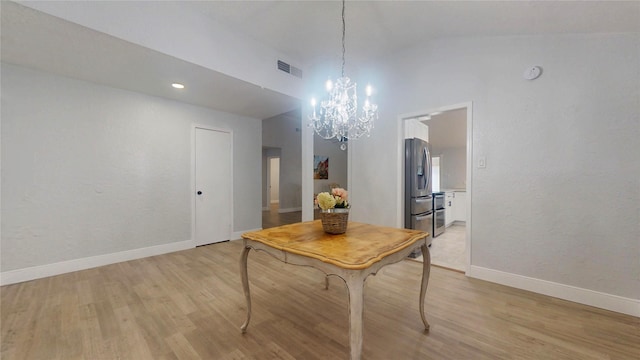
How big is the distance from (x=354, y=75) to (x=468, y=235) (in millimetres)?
3030

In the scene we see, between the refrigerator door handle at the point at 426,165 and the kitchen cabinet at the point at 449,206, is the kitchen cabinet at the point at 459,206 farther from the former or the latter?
the refrigerator door handle at the point at 426,165

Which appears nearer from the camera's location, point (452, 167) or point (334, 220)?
point (334, 220)

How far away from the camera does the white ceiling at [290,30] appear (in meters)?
1.95

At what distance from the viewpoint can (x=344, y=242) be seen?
156 cm

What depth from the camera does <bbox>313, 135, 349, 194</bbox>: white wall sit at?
8430 millimetres

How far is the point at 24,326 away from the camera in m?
1.83

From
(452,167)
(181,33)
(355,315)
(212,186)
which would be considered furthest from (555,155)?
(212,186)

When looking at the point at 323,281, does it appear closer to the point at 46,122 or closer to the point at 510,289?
the point at 510,289

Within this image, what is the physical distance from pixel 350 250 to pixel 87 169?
Result: 12.3 feet

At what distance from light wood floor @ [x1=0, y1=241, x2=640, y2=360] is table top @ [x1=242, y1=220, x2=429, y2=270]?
0.74 metres

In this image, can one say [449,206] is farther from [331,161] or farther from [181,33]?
[181,33]

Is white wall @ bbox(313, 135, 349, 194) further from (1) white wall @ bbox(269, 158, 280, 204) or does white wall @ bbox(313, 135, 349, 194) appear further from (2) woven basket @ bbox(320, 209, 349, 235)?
(2) woven basket @ bbox(320, 209, 349, 235)

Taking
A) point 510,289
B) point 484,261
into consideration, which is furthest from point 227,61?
point 510,289

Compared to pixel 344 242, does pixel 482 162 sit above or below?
above
